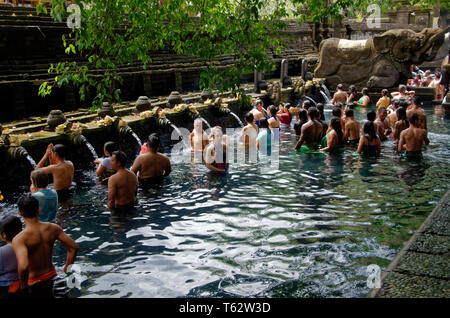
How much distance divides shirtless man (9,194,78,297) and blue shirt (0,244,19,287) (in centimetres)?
7

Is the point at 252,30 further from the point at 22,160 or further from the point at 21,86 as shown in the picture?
the point at 21,86

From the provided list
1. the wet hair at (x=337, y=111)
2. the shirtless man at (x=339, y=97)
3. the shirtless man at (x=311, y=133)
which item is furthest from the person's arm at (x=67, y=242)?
the shirtless man at (x=339, y=97)

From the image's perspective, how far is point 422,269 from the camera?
12.8 feet

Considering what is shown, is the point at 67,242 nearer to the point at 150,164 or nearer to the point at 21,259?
the point at 21,259

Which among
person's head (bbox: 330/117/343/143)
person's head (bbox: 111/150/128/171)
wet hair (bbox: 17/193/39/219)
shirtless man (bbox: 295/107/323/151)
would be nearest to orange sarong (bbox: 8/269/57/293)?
wet hair (bbox: 17/193/39/219)

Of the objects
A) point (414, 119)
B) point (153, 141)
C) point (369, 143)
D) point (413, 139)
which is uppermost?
point (414, 119)

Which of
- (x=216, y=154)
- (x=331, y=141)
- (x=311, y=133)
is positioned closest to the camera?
(x=216, y=154)

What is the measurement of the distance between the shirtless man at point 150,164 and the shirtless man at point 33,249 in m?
3.78

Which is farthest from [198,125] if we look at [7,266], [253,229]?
[7,266]

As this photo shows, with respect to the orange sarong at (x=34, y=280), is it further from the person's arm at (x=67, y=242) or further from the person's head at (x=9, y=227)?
the person's head at (x=9, y=227)

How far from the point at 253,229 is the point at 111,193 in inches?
98.6

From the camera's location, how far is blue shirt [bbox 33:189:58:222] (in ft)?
20.0

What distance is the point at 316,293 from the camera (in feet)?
15.6

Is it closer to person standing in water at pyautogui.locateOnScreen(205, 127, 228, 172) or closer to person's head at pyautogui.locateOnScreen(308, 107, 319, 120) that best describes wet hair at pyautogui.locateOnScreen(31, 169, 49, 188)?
person standing in water at pyautogui.locateOnScreen(205, 127, 228, 172)
